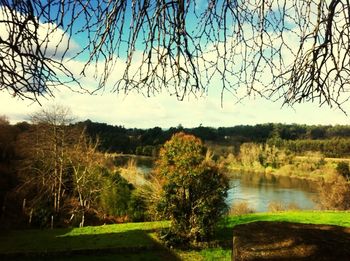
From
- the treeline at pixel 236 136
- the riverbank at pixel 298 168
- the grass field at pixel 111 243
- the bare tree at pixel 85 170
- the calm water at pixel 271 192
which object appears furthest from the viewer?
the treeline at pixel 236 136

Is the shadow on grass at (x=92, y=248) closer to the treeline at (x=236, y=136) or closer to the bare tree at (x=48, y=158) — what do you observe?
the bare tree at (x=48, y=158)

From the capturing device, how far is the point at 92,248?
1767 centimetres

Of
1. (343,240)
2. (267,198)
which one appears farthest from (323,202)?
(343,240)

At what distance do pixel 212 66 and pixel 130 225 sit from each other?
21035 mm

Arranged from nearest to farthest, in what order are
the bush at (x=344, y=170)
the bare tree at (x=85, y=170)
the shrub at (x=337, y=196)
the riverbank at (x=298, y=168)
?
the bare tree at (x=85, y=170) → the shrub at (x=337, y=196) → the bush at (x=344, y=170) → the riverbank at (x=298, y=168)

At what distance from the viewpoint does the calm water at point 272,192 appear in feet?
125

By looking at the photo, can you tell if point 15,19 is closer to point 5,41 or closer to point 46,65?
point 5,41

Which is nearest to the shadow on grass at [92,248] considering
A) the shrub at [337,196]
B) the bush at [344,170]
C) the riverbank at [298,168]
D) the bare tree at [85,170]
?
the bare tree at [85,170]

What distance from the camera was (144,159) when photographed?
73.7 metres

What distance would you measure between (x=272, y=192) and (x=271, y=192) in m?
0.12

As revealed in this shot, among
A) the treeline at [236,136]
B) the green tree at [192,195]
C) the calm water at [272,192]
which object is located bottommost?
the calm water at [272,192]

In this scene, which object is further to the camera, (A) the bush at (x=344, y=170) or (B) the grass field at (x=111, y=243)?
(A) the bush at (x=344, y=170)

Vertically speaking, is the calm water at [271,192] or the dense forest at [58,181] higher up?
the dense forest at [58,181]

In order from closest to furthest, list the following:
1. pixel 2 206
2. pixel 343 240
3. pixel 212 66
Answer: pixel 212 66 → pixel 343 240 → pixel 2 206
